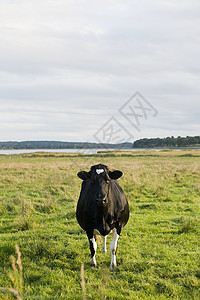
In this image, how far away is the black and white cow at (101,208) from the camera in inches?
222

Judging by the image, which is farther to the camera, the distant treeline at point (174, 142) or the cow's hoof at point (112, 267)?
the distant treeline at point (174, 142)

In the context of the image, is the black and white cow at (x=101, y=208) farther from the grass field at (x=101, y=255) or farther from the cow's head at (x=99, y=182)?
the grass field at (x=101, y=255)

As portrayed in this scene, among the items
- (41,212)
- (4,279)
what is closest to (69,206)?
(41,212)

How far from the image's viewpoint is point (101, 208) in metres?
5.80

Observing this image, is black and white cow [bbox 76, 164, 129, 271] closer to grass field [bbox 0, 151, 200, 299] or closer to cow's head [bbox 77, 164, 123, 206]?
cow's head [bbox 77, 164, 123, 206]

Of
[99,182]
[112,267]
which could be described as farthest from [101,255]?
[99,182]

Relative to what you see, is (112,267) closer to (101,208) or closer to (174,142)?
(101,208)

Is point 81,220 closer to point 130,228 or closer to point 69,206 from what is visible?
point 130,228

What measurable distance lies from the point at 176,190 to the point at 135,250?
31.8 ft

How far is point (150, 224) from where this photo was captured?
Result: 9.29 metres

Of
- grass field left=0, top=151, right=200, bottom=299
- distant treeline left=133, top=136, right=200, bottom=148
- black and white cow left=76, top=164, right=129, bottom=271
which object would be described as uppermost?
distant treeline left=133, top=136, right=200, bottom=148

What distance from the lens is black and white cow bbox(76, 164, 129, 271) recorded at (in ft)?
18.5

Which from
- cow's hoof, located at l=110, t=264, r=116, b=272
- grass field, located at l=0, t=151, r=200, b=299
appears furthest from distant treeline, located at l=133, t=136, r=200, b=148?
cow's hoof, located at l=110, t=264, r=116, b=272

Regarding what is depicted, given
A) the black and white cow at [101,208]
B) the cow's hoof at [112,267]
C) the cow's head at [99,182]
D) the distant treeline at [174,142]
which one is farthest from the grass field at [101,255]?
the distant treeline at [174,142]
